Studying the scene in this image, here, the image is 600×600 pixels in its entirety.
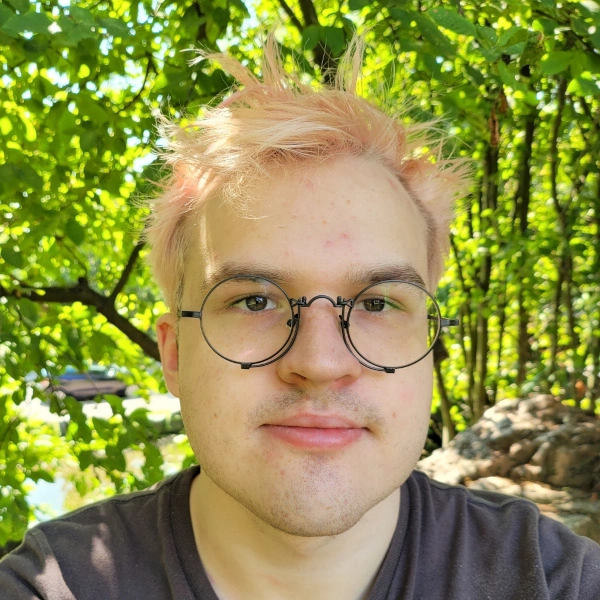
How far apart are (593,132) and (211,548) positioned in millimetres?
3410

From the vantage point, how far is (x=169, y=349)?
1833 mm

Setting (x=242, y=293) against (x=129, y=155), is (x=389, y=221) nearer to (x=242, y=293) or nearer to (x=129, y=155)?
(x=242, y=293)

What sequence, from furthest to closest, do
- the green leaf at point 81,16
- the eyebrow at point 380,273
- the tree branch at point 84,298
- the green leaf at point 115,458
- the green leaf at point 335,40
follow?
the tree branch at point 84,298
the green leaf at point 115,458
the green leaf at point 335,40
the green leaf at point 81,16
the eyebrow at point 380,273

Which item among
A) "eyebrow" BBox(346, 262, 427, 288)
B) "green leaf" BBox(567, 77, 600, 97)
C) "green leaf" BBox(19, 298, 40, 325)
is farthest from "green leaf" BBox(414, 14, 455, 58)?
"green leaf" BBox(19, 298, 40, 325)

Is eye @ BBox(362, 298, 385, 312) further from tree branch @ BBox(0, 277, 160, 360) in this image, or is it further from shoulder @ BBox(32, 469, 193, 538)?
tree branch @ BBox(0, 277, 160, 360)

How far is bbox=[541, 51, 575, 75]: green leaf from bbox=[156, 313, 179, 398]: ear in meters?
1.30

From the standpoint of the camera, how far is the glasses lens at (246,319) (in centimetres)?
146

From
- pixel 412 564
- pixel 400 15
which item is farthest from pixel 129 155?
pixel 412 564

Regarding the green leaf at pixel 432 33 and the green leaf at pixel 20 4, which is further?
the green leaf at pixel 432 33

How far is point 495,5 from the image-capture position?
7.56ft

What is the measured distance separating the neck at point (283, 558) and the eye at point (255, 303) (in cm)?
47

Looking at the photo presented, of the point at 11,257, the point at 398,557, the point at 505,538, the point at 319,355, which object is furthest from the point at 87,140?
the point at 505,538

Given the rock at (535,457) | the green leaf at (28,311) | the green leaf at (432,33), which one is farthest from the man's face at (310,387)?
the rock at (535,457)

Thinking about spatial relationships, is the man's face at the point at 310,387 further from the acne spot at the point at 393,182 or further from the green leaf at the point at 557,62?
the green leaf at the point at 557,62
